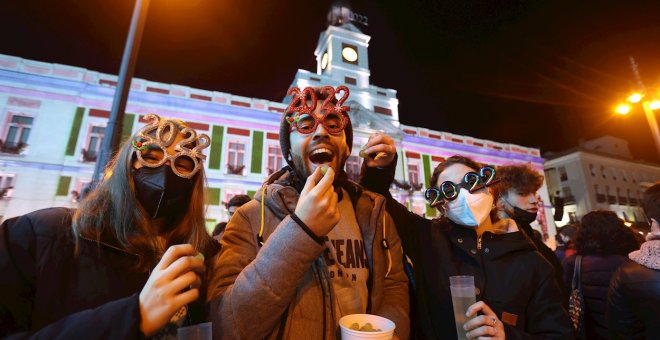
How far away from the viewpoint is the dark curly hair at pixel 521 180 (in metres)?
3.46

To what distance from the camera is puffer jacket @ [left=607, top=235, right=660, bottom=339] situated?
8.16 feet

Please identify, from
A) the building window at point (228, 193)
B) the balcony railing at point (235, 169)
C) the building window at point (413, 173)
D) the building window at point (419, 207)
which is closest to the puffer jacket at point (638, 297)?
the building window at point (228, 193)

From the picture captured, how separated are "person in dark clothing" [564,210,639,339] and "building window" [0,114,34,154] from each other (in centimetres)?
2246

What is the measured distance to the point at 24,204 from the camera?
1529 cm

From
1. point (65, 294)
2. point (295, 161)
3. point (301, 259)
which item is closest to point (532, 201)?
point (295, 161)

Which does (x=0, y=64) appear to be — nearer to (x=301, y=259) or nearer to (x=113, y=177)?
(x=113, y=177)

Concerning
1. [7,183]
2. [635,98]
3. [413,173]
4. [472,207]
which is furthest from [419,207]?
[7,183]

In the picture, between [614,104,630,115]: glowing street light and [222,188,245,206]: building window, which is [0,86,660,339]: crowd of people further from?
[222,188,245,206]: building window

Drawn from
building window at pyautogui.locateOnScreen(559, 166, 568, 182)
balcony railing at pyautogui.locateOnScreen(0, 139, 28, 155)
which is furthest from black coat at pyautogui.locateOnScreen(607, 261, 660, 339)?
building window at pyautogui.locateOnScreen(559, 166, 568, 182)

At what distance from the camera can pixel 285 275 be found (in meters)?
1.34

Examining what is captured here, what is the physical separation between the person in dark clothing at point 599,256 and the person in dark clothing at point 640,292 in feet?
2.35

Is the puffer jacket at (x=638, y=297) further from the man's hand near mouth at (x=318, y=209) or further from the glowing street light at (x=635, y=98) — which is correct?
the glowing street light at (x=635, y=98)

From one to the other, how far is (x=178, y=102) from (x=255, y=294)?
2035 cm

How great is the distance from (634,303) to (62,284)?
12.9 ft
